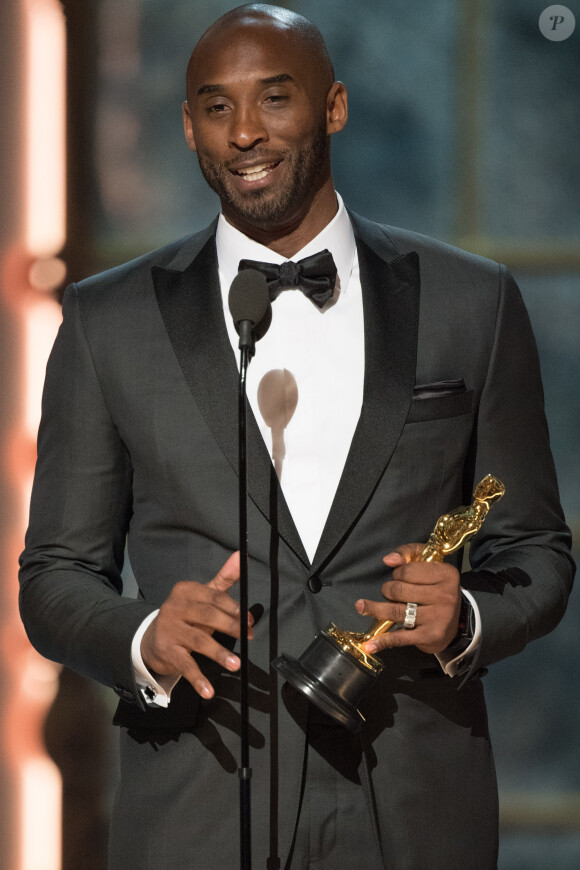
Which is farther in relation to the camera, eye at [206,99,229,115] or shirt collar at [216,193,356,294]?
shirt collar at [216,193,356,294]

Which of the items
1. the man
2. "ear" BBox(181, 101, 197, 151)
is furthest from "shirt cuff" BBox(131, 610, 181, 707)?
"ear" BBox(181, 101, 197, 151)

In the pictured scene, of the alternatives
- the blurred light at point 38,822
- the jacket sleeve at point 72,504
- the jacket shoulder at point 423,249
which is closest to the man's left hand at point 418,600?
the jacket sleeve at point 72,504

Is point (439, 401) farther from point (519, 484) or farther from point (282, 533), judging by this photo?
point (282, 533)

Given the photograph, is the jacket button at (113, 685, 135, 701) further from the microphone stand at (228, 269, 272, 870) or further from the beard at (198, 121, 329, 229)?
the beard at (198, 121, 329, 229)

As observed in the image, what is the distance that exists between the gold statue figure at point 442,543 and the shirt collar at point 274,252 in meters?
0.56

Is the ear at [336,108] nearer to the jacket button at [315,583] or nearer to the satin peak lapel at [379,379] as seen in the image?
the satin peak lapel at [379,379]

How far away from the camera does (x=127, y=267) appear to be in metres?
2.05

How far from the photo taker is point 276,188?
76.0 inches

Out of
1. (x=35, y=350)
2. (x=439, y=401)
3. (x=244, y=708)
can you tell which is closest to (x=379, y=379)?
(x=439, y=401)

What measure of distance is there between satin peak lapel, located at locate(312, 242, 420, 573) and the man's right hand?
0.89 feet

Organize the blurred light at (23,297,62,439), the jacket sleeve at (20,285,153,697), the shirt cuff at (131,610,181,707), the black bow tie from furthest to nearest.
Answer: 1. the blurred light at (23,297,62,439)
2. the black bow tie
3. the jacket sleeve at (20,285,153,697)
4. the shirt cuff at (131,610,181,707)

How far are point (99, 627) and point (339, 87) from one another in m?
1.07

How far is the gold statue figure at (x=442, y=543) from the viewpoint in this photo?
1597 millimetres

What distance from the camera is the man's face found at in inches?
74.7
